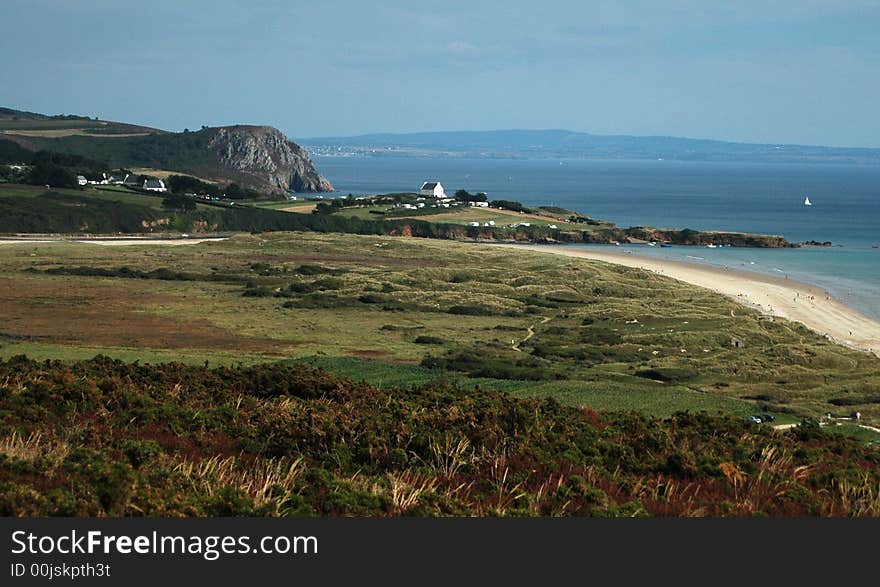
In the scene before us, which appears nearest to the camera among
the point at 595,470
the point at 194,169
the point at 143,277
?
the point at 595,470

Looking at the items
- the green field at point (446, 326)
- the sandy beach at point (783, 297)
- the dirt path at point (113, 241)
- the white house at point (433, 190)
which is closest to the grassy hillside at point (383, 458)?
the green field at point (446, 326)

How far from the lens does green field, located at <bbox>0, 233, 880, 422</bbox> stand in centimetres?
3541

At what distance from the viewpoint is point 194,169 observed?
197 meters

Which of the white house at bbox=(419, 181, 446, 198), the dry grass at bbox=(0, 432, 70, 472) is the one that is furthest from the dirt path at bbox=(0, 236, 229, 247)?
the dry grass at bbox=(0, 432, 70, 472)

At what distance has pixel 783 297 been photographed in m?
68.0

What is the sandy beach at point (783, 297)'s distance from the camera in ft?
177

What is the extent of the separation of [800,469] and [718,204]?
539 feet

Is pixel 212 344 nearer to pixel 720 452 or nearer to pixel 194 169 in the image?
pixel 720 452

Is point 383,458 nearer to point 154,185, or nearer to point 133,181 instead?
point 154,185

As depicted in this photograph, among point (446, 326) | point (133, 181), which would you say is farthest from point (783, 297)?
point (133, 181)

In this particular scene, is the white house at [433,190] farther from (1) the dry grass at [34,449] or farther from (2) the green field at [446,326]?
(1) the dry grass at [34,449]

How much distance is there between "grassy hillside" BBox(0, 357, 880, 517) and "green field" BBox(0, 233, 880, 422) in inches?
368

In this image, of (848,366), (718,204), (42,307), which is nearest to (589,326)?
(848,366)

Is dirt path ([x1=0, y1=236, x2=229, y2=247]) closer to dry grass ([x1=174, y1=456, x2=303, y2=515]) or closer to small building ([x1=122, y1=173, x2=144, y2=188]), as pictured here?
small building ([x1=122, y1=173, x2=144, y2=188])
